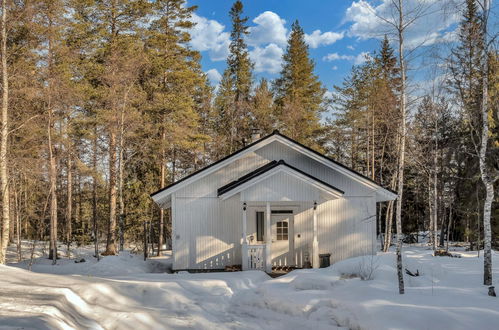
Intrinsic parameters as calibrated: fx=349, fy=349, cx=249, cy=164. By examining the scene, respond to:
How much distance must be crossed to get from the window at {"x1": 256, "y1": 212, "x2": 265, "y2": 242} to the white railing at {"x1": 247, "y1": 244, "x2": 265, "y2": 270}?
1.16 m

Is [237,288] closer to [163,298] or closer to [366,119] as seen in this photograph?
[163,298]

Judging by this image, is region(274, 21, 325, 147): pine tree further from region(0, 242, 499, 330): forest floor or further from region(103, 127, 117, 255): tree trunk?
region(0, 242, 499, 330): forest floor

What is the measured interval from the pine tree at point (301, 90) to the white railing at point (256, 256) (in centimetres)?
1595

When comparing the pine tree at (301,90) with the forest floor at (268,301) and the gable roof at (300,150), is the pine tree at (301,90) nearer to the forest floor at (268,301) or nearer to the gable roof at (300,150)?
the gable roof at (300,150)

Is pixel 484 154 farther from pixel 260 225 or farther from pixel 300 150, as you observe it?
pixel 260 225

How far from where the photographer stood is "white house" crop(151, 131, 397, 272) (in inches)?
550

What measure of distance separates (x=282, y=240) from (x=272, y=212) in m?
1.30

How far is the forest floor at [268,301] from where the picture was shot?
6367 millimetres

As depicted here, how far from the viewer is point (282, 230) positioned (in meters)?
15.4

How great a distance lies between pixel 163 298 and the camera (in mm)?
9023

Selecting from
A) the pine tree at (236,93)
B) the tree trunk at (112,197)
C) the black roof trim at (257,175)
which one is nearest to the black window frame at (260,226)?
the black roof trim at (257,175)

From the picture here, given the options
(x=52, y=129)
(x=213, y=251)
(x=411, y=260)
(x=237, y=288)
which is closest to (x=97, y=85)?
(x=52, y=129)

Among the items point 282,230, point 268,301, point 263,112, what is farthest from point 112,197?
point 263,112

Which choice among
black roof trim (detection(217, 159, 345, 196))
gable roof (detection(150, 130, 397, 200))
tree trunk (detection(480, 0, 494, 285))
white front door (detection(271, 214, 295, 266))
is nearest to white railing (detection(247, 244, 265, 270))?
white front door (detection(271, 214, 295, 266))
